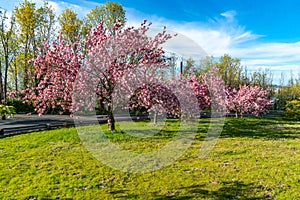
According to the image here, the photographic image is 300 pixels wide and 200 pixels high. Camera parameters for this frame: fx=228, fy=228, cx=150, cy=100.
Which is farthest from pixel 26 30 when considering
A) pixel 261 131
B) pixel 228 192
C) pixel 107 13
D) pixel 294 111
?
pixel 294 111

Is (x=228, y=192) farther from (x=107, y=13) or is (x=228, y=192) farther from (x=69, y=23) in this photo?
(x=69, y=23)

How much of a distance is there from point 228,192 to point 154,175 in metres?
2.28

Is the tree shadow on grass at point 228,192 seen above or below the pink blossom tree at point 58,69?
below

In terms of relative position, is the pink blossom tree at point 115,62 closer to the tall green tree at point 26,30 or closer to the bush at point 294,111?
the tall green tree at point 26,30

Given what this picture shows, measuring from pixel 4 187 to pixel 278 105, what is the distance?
184 feet

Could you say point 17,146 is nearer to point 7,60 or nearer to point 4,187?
point 4,187

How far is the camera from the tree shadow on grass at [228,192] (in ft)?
18.4

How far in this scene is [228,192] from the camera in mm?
5871

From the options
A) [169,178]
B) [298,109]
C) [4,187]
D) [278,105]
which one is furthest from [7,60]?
[278,105]

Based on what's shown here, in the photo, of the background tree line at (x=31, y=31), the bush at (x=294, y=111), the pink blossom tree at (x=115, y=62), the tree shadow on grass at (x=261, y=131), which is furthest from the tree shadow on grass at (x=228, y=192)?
the bush at (x=294, y=111)

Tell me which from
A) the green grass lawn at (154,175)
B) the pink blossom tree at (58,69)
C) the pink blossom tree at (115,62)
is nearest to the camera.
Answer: the green grass lawn at (154,175)

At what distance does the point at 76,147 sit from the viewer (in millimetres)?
10602

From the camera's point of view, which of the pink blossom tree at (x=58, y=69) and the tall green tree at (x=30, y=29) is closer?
the pink blossom tree at (x=58, y=69)

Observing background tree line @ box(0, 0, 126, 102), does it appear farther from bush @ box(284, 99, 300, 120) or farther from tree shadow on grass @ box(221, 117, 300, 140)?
Result: bush @ box(284, 99, 300, 120)
